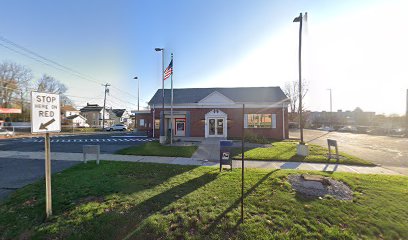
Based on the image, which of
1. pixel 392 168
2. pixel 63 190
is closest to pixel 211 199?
pixel 63 190

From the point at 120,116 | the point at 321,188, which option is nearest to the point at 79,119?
the point at 120,116

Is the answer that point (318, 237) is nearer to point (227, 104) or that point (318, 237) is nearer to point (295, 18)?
point (295, 18)

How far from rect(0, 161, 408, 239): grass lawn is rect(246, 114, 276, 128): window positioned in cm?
1520

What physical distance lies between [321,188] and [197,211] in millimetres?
4039

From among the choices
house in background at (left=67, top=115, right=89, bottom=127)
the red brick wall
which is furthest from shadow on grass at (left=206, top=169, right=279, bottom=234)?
house in background at (left=67, top=115, right=89, bottom=127)

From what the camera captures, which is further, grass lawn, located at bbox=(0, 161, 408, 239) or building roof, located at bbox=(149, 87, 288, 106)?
building roof, located at bbox=(149, 87, 288, 106)

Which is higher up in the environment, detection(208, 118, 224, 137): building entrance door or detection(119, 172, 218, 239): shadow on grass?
detection(208, 118, 224, 137): building entrance door

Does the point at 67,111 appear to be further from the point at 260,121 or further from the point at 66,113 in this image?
the point at 260,121

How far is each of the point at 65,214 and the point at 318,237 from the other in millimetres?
5504

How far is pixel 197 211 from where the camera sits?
4086 millimetres

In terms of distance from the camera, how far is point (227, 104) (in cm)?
2152

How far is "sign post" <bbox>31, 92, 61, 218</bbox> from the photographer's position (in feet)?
11.6

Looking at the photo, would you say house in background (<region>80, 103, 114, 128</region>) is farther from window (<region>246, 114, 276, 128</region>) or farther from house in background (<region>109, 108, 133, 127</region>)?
window (<region>246, 114, 276, 128</region>)

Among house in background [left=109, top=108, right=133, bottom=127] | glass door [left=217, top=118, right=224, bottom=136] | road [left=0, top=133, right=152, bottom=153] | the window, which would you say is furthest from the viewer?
house in background [left=109, top=108, right=133, bottom=127]
